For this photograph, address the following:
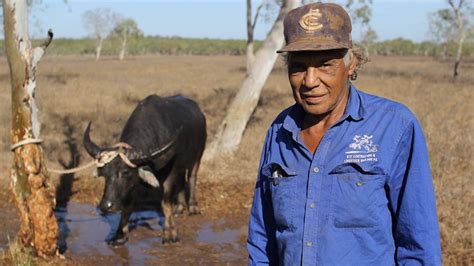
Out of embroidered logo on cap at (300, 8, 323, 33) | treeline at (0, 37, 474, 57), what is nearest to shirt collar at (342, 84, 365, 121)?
embroidered logo on cap at (300, 8, 323, 33)

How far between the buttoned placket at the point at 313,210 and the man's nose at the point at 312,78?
10.0 inches

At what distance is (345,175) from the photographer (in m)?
2.04

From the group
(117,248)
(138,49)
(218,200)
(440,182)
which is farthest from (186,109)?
(138,49)

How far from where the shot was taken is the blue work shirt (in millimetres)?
2018

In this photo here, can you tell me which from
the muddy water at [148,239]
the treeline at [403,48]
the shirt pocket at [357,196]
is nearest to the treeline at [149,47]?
the treeline at [403,48]

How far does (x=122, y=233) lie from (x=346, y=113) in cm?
540

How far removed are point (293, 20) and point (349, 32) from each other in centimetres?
21

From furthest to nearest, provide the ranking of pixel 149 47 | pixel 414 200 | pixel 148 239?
pixel 149 47, pixel 148 239, pixel 414 200

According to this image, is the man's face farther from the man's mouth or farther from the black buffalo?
the black buffalo

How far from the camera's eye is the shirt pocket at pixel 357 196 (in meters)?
2.02

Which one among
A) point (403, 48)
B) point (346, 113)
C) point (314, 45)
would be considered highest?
point (403, 48)

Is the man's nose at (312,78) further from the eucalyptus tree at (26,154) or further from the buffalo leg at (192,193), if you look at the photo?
the buffalo leg at (192,193)

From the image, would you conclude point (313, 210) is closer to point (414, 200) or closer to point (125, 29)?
point (414, 200)

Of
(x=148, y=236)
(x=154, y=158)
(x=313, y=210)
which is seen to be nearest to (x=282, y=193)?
(x=313, y=210)
